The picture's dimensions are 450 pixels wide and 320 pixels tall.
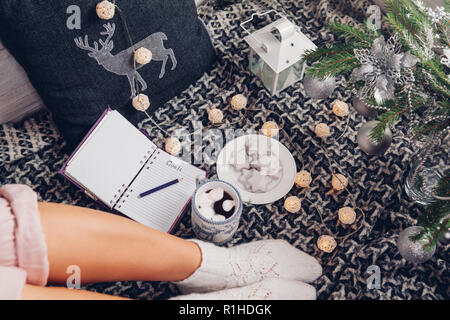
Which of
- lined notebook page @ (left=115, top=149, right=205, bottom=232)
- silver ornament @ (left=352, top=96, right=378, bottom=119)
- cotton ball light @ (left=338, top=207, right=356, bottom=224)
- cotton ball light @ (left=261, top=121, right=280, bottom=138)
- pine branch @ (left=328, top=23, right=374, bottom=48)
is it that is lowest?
cotton ball light @ (left=338, top=207, right=356, bottom=224)

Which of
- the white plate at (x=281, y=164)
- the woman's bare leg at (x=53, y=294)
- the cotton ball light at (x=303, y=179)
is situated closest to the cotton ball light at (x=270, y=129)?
the white plate at (x=281, y=164)

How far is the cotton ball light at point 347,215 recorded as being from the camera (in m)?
1.00

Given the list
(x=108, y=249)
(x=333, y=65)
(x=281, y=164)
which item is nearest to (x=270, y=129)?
(x=281, y=164)

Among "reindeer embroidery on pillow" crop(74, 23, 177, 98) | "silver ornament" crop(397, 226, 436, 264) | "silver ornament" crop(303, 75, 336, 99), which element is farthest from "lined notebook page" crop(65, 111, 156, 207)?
"silver ornament" crop(397, 226, 436, 264)

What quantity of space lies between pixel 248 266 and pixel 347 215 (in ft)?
0.94

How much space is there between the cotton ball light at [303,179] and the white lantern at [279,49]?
11.2 inches

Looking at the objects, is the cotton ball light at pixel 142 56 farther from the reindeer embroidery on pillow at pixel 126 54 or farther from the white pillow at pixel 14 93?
the white pillow at pixel 14 93

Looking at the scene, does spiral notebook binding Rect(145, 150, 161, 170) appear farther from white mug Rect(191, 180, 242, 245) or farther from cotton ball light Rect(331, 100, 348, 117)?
cotton ball light Rect(331, 100, 348, 117)

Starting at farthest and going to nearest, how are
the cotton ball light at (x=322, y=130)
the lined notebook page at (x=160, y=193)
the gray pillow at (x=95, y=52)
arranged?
the cotton ball light at (x=322, y=130), the lined notebook page at (x=160, y=193), the gray pillow at (x=95, y=52)

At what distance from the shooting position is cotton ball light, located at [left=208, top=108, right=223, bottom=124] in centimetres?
115

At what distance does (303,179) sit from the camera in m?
1.05

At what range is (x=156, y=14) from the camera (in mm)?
1048

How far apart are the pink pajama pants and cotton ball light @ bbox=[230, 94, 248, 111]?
640 mm
